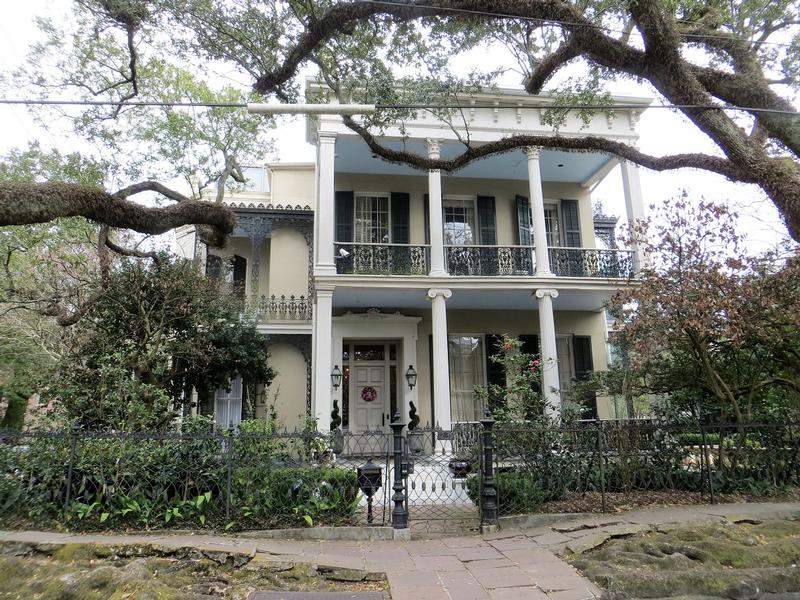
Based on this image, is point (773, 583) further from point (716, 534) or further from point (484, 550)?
point (484, 550)

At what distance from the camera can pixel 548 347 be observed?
1090cm

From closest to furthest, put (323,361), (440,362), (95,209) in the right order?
1. (95,209)
2. (323,361)
3. (440,362)

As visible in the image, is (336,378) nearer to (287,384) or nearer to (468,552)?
(287,384)

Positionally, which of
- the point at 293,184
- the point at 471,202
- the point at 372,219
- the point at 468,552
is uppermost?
the point at 293,184

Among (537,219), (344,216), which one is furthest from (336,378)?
(537,219)

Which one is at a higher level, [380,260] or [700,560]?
[380,260]

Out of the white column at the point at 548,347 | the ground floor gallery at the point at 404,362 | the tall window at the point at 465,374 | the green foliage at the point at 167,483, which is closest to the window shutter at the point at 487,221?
the ground floor gallery at the point at 404,362

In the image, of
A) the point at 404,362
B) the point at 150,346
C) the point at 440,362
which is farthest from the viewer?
the point at 404,362

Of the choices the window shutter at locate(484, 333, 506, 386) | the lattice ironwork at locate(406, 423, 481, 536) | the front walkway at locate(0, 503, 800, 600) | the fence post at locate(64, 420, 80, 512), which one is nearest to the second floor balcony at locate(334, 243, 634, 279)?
the window shutter at locate(484, 333, 506, 386)

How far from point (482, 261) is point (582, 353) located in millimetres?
3793

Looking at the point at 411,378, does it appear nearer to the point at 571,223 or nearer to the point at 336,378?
the point at 336,378

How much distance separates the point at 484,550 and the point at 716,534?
241 centimetres

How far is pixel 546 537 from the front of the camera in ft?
18.5

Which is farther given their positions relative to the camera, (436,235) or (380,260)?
(380,260)
